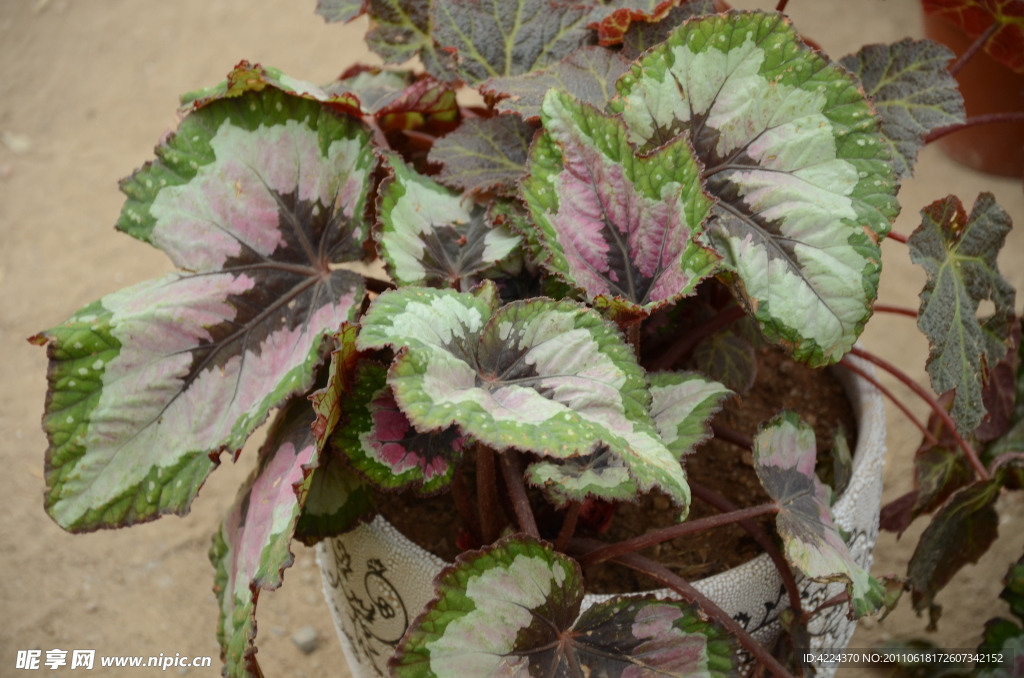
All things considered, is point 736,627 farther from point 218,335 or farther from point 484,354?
point 218,335

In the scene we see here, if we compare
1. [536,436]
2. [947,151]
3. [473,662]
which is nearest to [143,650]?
[473,662]

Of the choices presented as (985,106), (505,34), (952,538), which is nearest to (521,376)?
(505,34)

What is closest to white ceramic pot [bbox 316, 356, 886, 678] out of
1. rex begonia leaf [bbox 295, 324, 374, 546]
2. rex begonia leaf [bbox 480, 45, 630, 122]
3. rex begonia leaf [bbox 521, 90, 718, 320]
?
rex begonia leaf [bbox 295, 324, 374, 546]

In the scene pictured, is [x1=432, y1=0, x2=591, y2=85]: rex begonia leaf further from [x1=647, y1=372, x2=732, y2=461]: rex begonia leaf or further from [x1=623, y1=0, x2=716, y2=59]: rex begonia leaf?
[x1=647, y1=372, x2=732, y2=461]: rex begonia leaf

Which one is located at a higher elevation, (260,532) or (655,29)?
(655,29)

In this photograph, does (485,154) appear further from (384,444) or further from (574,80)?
(384,444)

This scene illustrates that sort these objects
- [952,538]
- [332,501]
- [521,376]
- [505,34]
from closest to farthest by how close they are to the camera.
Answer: [521,376] < [332,501] < [505,34] < [952,538]
